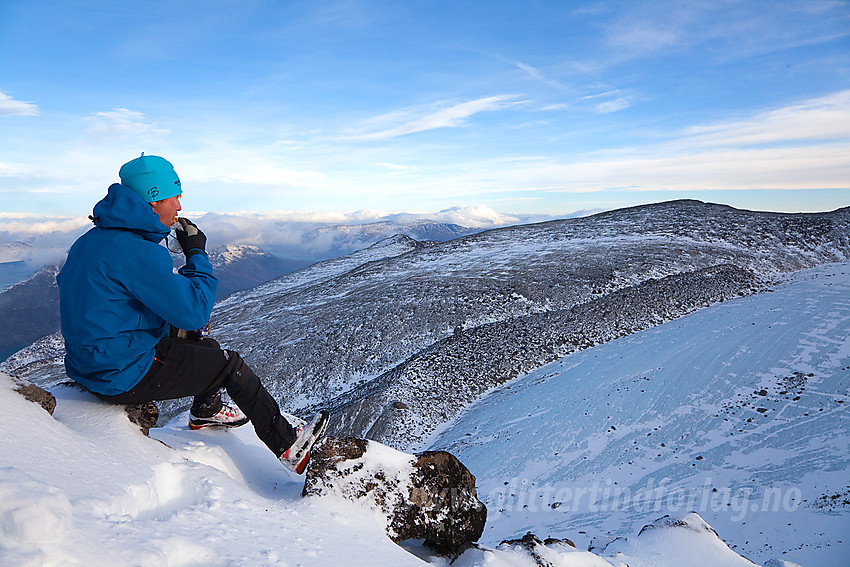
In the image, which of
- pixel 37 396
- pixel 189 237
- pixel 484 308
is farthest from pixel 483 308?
pixel 37 396

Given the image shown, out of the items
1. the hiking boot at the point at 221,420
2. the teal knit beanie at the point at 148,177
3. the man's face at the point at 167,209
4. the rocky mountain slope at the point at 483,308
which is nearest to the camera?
the teal knit beanie at the point at 148,177

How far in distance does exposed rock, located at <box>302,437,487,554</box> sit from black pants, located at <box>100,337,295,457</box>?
0.74m

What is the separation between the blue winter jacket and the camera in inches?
193

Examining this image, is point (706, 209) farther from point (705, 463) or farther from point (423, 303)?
point (705, 463)

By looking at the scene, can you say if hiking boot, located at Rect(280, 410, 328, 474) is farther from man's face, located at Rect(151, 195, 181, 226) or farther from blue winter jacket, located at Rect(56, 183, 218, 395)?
man's face, located at Rect(151, 195, 181, 226)

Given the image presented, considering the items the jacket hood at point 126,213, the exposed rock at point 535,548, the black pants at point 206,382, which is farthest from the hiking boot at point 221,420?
the exposed rock at point 535,548

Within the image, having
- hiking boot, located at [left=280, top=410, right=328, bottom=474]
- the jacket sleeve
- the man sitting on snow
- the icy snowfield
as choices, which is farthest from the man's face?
the icy snowfield

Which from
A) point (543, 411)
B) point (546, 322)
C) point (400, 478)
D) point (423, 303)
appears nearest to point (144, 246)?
point (400, 478)

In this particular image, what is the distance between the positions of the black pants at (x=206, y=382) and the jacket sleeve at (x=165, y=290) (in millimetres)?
737

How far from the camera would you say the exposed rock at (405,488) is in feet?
18.7

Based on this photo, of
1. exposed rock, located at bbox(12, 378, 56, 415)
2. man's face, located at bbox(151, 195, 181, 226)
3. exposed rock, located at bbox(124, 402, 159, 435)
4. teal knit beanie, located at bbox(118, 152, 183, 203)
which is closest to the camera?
exposed rock, located at bbox(12, 378, 56, 415)

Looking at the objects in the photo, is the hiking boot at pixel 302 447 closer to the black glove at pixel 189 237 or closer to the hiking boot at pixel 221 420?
the hiking boot at pixel 221 420

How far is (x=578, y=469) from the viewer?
47.3 feet

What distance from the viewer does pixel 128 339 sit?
5176 millimetres
